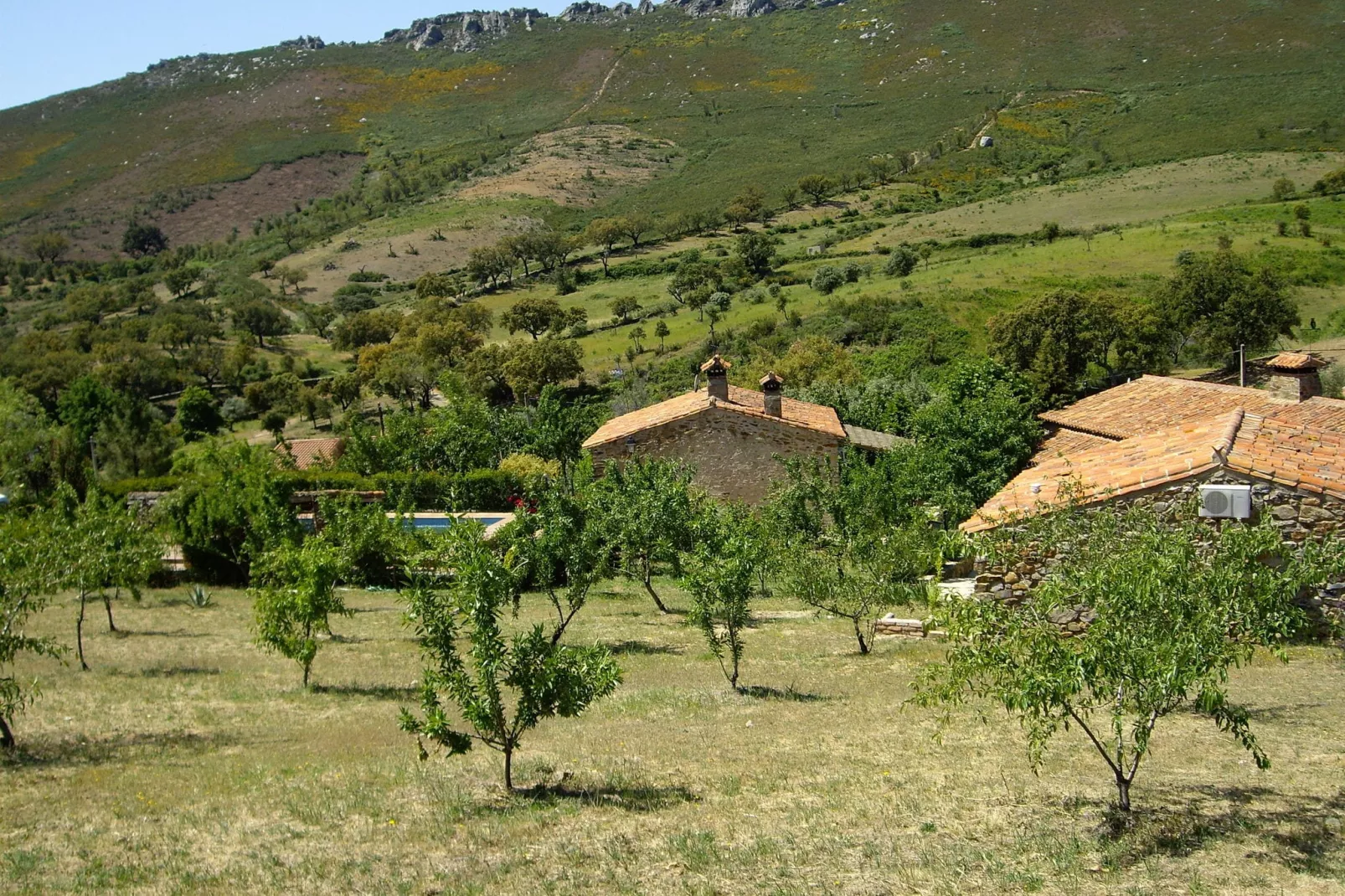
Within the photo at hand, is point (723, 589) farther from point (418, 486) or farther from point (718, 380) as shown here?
point (418, 486)

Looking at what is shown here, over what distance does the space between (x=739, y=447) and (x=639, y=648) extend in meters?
13.9

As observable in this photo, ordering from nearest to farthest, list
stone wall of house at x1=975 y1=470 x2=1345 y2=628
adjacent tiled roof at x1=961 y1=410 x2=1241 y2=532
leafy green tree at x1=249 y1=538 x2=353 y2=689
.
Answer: stone wall of house at x1=975 y1=470 x2=1345 y2=628
adjacent tiled roof at x1=961 y1=410 x2=1241 y2=532
leafy green tree at x1=249 y1=538 x2=353 y2=689

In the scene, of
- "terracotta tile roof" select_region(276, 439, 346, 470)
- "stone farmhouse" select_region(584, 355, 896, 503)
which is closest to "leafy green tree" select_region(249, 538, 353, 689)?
"stone farmhouse" select_region(584, 355, 896, 503)

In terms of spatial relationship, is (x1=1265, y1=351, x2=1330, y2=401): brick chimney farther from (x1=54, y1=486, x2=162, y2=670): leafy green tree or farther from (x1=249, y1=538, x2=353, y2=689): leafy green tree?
(x1=54, y1=486, x2=162, y2=670): leafy green tree

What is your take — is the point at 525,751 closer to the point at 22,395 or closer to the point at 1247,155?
the point at 22,395

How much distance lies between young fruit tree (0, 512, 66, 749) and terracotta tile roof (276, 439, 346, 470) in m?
34.0

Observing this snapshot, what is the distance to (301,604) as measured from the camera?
16297 mm

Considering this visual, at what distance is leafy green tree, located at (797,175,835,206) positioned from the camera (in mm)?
108375

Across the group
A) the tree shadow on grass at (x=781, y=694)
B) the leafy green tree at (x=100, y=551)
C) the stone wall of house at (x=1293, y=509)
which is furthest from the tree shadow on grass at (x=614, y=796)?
the leafy green tree at (x=100, y=551)

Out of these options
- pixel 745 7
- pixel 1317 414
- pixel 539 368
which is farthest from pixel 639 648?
pixel 745 7

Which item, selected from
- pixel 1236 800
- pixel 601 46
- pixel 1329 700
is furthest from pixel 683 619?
pixel 601 46

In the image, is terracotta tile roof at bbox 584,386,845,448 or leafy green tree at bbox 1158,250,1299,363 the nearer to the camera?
terracotta tile roof at bbox 584,386,845,448

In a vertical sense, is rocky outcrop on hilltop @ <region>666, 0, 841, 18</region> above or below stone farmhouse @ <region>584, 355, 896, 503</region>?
above

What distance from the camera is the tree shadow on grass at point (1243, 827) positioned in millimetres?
8367
